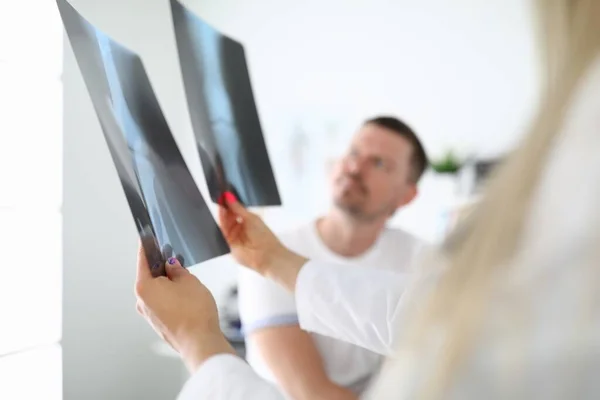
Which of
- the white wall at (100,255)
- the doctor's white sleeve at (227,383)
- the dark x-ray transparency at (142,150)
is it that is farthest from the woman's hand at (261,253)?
the white wall at (100,255)

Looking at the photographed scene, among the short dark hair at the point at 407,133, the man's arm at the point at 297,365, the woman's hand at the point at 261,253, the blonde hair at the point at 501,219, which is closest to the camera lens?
the blonde hair at the point at 501,219

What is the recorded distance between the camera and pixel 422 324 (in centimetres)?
37

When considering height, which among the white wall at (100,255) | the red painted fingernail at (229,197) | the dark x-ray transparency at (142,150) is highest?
the dark x-ray transparency at (142,150)

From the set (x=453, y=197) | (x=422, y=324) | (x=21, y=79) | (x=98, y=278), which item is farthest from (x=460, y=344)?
(x=98, y=278)

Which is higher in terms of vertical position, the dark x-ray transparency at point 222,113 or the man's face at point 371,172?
the dark x-ray transparency at point 222,113

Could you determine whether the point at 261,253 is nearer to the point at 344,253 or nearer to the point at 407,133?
the point at 344,253

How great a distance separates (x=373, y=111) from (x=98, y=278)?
3.64 ft

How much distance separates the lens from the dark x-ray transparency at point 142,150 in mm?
657

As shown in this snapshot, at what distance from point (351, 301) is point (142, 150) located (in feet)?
1.26

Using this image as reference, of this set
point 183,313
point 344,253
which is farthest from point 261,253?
point 344,253

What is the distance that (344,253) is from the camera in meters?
1.50

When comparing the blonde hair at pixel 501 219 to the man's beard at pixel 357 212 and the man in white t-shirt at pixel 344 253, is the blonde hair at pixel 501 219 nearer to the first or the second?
the man in white t-shirt at pixel 344 253

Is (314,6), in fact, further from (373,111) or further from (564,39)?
(564,39)

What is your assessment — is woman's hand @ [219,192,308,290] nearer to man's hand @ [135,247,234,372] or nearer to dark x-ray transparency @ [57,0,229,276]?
dark x-ray transparency @ [57,0,229,276]
